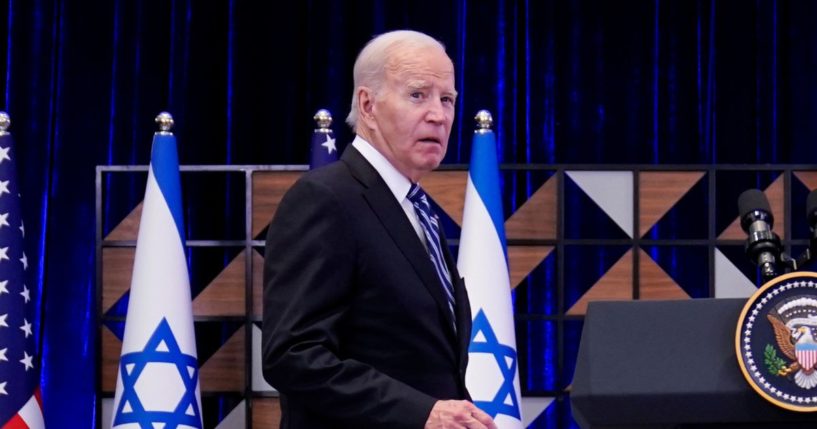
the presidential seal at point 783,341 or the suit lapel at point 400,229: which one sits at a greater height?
the suit lapel at point 400,229

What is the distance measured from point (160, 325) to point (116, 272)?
0.49 meters

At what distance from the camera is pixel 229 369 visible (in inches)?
166

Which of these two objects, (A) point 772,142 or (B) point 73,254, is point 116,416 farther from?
(A) point 772,142

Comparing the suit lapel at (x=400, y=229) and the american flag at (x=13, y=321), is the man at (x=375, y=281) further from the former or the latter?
the american flag at (x=13, y=321)

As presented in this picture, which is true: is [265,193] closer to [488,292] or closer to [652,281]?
[488,292]

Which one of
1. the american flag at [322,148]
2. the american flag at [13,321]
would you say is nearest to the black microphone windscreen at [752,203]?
the american flag at [322,148]

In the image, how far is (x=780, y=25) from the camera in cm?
525

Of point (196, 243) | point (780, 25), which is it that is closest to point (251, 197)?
point (196, 243)

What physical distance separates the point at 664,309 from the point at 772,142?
385 cm

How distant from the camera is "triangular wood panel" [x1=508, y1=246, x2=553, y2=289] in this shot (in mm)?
4273

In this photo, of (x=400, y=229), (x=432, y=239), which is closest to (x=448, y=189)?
(x=432, y=239)

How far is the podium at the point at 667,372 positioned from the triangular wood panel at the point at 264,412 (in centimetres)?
267

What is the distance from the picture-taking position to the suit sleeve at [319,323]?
1.49m

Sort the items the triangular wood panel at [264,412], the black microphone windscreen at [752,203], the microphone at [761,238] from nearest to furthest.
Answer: the microphone at [761,238] → the black microphone windscreen at [752,203] → the triangular wood panel at [264,412]
